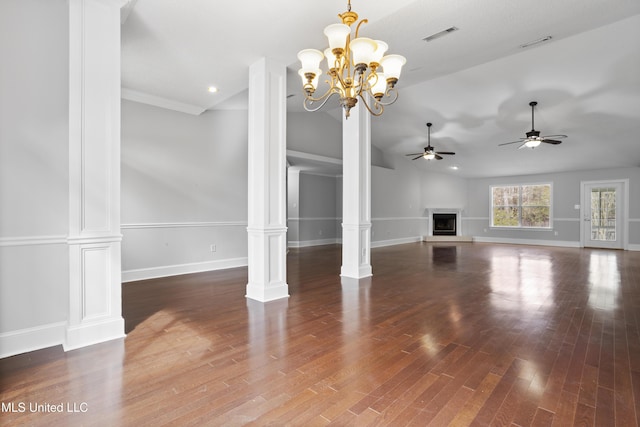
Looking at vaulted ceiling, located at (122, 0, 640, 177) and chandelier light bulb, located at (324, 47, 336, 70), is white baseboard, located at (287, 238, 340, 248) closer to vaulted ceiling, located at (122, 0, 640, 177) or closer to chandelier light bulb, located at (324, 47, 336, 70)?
vaulted ceiling, located at (122, 0, 640, 177)

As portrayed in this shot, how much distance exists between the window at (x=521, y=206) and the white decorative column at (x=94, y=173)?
39.0 ft

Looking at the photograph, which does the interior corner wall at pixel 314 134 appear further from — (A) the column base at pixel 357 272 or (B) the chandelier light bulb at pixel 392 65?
(B) the chandelier light bulb at pixel 392 65

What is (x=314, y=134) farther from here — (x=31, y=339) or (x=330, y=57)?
(x=31, y=339)

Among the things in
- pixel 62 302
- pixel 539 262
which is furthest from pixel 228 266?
pixel 539 262

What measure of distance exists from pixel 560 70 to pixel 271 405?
6452 mm

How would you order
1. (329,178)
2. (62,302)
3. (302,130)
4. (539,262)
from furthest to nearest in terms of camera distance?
1. (329,178)
2. (302,130)
3. (539,262)
4. (62,302)

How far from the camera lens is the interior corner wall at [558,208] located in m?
9.09

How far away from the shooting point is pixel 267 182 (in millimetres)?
4004

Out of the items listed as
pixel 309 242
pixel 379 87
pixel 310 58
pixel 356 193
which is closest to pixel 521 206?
pixel 309 242

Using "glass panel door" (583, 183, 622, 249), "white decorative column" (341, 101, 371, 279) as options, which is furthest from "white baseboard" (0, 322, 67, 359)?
"glass panel door" (583, 183, 622, 249)

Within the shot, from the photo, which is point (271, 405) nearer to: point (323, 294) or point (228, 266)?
point (323, 294)

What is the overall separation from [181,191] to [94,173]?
114 inches

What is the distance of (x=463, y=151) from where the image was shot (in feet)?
31.4

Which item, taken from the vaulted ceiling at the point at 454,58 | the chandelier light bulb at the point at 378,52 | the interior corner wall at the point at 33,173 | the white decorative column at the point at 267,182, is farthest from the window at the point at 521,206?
the interior corner wall at the point at 33,173
